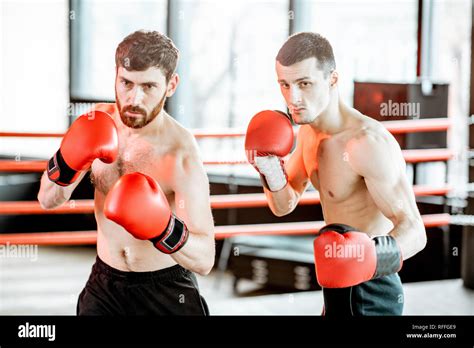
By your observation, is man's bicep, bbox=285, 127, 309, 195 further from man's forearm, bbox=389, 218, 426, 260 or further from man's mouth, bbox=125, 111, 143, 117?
man's mouth, bbox=125, 111, 143, 117

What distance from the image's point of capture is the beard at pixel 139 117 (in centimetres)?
193

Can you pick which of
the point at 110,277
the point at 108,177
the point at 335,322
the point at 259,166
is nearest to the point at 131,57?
the point at 108,177

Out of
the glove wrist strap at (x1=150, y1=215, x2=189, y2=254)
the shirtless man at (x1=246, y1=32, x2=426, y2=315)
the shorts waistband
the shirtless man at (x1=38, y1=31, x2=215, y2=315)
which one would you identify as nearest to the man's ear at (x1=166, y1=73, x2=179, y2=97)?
the shirtless man at (x1=38, y1=31, x2=215, y2=315)

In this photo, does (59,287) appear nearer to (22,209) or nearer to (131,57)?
(22,209)

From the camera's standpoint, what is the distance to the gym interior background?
204 centimetres

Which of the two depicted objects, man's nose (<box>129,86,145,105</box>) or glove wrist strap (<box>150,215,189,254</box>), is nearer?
glove wrist strap (<box>150,215,189,254</box>)

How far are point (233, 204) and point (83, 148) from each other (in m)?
0.56

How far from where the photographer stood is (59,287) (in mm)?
2090

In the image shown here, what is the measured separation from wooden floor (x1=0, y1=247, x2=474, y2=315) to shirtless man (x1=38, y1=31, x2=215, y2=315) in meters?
0.10

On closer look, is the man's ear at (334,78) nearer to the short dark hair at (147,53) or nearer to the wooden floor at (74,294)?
the short dark hair at (147,53)

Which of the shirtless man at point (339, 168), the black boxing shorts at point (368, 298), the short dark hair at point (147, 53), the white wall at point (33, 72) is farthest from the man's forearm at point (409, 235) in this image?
the white wall at point (33, 72)

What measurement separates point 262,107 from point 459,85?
61 cm

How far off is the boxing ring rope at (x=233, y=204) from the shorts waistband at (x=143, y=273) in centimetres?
15

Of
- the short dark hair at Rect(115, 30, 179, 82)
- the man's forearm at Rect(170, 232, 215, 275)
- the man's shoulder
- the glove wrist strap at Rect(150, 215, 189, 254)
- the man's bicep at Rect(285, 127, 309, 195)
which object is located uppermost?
the short dark hair at Rect(115, 30, 179, 82)
